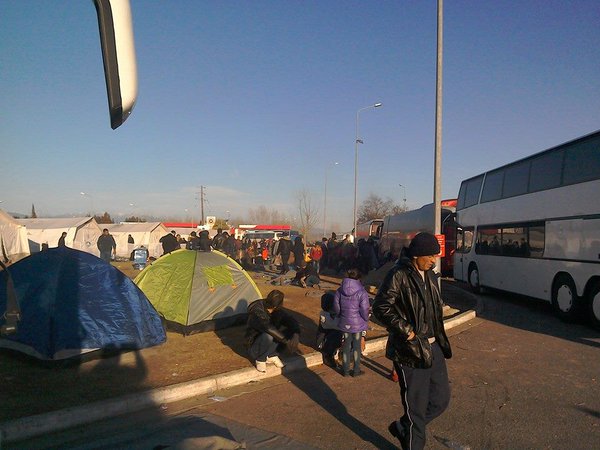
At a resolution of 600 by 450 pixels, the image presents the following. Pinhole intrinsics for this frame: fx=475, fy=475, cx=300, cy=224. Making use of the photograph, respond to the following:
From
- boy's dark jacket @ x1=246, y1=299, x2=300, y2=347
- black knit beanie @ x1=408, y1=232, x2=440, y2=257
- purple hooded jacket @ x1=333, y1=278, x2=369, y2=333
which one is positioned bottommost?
boy's dark jacket @ x1=246, y1=299, x2=300, y2=347

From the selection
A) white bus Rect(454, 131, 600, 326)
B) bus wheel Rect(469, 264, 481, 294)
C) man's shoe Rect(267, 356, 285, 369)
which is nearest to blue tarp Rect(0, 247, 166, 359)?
man's shoe Rect(267, 356, 285, 369)

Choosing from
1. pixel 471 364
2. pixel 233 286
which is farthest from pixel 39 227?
pixel 471 364

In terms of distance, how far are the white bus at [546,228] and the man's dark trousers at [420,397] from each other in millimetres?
7556

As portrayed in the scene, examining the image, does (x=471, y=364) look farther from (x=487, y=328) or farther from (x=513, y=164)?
(x=513, y=164)

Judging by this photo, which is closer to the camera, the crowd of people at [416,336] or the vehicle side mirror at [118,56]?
the vehicle side mirror at [118,56]

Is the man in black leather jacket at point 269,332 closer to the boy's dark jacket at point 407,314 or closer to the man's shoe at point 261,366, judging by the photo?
the man's shoe at point 261,366

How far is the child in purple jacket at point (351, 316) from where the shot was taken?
6.71 metres

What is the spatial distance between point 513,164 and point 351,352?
32.0ft

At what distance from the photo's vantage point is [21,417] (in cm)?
504

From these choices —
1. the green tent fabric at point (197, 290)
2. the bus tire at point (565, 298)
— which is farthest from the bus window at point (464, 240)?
the green tent fabric at point (197, 290)

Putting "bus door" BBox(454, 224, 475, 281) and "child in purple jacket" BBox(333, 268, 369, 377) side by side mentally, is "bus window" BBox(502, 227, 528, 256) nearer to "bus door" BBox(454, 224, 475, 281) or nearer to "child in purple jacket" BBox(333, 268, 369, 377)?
"bus door" BBox(454, 224, 475, 281)

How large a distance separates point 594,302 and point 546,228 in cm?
230

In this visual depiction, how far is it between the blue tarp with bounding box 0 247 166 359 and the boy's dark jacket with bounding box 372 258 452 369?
500 cm

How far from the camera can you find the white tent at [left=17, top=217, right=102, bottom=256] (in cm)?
3098
